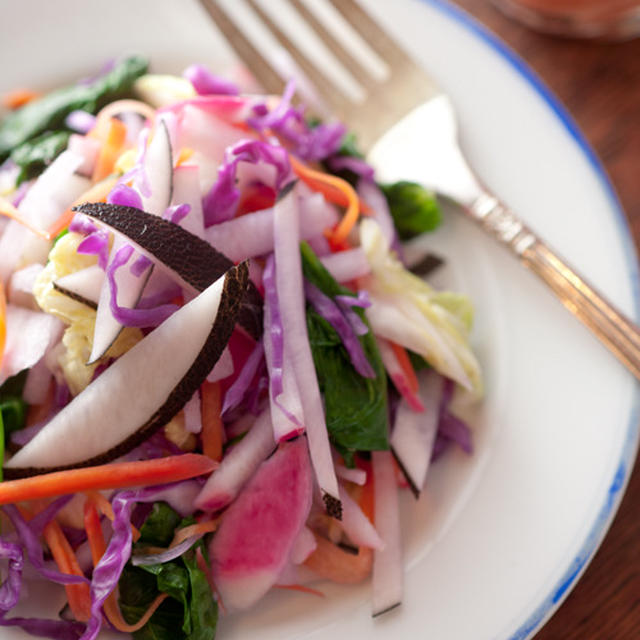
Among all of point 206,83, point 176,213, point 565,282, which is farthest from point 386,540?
point 206,83

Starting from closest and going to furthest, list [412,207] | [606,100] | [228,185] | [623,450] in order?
1. [623,450]
2. [228,185]
3. [412,207]
4. [606,100]

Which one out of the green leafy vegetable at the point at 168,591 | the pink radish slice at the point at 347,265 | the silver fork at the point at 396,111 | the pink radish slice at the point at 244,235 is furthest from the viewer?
the silver fork at the point at 396,111

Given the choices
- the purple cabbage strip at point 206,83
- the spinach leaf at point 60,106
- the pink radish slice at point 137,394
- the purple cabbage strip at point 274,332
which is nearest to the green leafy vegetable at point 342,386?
the purple cabbage strip at point 274,332

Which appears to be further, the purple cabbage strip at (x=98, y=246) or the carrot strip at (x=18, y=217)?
the carrot strip at (x=18, y=217)

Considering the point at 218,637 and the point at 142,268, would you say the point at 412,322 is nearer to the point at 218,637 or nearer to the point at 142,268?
the point at 142,268

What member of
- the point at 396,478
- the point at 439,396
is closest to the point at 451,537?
the point at 396,478

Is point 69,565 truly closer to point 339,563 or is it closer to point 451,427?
point 339,563

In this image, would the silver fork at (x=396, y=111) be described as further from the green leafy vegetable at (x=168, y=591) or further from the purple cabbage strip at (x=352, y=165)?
the green leafy vegetable at (x=168, y=591)

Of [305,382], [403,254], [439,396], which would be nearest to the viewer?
[305,382]
